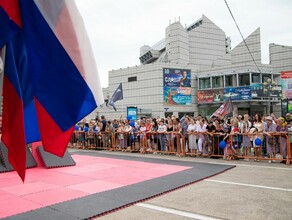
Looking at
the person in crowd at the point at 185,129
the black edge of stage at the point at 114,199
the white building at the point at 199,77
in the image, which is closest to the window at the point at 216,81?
the white building at the point at 199,77

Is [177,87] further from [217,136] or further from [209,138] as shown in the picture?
[217,136]

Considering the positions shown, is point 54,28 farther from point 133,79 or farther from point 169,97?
point 133,79

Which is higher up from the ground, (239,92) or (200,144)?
(239,92)

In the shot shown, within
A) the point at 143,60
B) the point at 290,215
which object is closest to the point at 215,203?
the point at 290,215

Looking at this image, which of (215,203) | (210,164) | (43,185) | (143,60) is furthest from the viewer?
(143,60)

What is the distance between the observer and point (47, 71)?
325cm

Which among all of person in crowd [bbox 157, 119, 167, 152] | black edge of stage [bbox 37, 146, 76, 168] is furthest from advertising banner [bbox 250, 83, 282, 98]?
black edge of stage [bbox 37, 146, 76, 168]

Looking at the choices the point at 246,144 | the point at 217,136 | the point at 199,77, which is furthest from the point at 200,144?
the point at 199,77

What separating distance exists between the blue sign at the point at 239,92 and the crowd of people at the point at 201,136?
77.2 ft

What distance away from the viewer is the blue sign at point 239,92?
37.2 metres

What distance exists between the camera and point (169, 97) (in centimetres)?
Answer: 4262

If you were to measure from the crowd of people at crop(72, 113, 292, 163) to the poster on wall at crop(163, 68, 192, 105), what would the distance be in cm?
2512

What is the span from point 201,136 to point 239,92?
26.3m

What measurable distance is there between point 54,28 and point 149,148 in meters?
12.9
